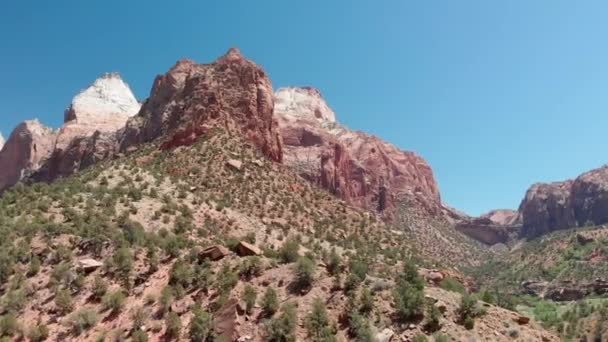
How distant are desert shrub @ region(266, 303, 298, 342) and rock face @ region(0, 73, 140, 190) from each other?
68.2 meters

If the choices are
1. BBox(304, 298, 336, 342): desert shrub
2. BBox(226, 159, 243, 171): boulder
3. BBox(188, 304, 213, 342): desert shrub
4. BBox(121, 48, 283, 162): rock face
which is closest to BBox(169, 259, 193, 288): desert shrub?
BBox(188, 304, 213, 342): desert shrub

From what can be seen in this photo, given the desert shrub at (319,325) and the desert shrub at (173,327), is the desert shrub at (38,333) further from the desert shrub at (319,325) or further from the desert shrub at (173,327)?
the desert shrub at (319,325)

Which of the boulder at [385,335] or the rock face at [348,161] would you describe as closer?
the boulder at [385,335]

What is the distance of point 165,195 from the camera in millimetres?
37375

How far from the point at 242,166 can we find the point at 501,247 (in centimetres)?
13966

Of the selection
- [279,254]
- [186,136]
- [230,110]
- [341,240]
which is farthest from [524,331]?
[230,110]

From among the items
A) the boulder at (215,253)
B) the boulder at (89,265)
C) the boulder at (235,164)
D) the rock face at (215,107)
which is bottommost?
the boulder at (89,265)

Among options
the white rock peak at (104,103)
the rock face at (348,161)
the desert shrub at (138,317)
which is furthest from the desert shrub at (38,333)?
the white rock peak at (104,103)

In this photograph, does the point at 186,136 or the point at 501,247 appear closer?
the point at 186,136

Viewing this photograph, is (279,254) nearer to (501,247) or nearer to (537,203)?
(501,247)

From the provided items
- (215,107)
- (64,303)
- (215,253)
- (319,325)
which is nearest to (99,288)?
(64,303)

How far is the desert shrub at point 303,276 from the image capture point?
62.7 ft

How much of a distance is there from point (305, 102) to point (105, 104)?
239ft

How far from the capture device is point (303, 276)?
1923cm
